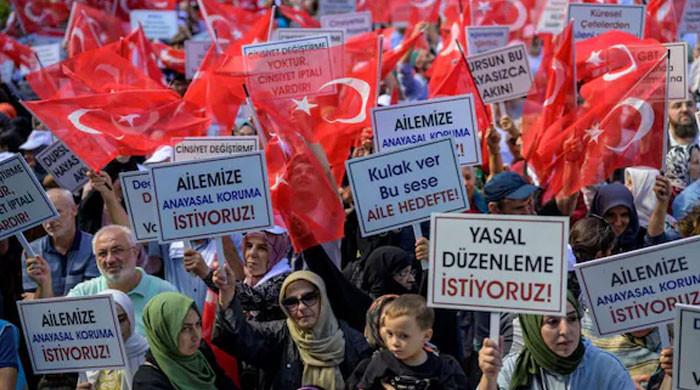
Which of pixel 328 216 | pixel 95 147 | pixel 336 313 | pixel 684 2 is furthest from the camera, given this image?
pixel 684 2

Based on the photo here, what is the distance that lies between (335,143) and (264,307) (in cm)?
225

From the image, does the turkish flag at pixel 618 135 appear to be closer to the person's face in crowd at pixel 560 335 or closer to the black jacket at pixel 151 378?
the person's face in crowd at pixel 560 335

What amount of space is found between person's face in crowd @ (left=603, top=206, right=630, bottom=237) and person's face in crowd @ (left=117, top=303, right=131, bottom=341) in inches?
118

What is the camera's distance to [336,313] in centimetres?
813

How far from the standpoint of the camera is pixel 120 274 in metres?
8.38

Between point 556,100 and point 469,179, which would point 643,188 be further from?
point 469,179

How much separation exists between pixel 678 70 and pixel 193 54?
567cm

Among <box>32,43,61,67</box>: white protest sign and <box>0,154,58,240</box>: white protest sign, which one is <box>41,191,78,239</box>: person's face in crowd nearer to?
<box>0,154,58,240</box>: white protest sign

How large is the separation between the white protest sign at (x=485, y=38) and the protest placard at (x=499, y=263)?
21.7 feet

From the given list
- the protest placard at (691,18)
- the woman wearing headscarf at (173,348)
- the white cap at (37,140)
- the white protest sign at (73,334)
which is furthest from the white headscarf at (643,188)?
the white cap at (37,140)

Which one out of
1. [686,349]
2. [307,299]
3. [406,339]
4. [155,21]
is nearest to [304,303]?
[307,299]

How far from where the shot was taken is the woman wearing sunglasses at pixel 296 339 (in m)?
7.44

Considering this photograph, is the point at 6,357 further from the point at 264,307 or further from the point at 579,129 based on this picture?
the point at 579,129

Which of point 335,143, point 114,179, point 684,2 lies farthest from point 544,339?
point 684,2
